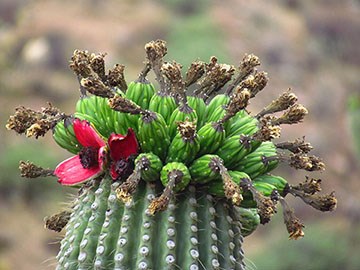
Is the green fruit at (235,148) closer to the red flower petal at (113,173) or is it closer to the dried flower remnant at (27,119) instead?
the red flower petal at (113,173)

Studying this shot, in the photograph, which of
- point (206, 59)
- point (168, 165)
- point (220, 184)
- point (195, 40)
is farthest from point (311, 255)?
point (195, 40)

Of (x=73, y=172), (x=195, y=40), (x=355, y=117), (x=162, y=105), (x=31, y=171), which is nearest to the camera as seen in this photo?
(x=162, y=105)

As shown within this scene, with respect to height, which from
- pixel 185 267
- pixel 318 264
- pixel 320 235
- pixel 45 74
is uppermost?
pixel 45 74

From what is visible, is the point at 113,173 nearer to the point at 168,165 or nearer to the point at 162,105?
the point at 168,165

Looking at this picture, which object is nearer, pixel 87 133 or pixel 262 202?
pixel 262 202

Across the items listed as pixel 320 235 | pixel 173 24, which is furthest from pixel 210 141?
pixel 173 24

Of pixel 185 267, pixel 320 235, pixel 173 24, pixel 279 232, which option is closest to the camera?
pixel 185 267

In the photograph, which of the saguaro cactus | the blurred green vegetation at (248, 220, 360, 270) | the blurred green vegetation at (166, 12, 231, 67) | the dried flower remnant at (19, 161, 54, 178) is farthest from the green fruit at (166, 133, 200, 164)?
the blurred green vegetation at (166, 12, 231, 67)

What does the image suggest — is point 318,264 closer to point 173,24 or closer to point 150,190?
point 150,190
